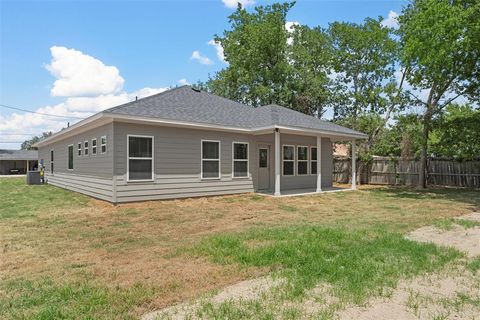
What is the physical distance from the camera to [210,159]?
12234mm

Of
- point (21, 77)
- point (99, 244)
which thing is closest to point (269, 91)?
point (21, 77)

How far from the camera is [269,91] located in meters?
26.8

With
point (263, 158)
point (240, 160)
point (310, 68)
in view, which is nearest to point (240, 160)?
point (240, 160)

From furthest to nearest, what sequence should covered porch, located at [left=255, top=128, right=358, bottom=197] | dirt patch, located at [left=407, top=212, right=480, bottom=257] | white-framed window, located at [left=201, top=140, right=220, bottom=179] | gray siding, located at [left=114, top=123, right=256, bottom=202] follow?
covered porch, located at [left=255, top=128, right=358, bottom=197] → white-framed window, located at [left=201, top=140, right=220, bottom=179] → gray siding, located at [left=114, top=123, right=256, bottom=202] → dirt patch, located at [left=407, top=212, right=480, bottom=257]

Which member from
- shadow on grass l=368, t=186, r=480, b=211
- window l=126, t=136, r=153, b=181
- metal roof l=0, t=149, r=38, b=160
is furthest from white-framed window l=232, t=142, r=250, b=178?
metal roof l=0, t=149, r=38, b=160

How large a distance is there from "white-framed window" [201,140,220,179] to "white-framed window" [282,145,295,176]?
3.70m

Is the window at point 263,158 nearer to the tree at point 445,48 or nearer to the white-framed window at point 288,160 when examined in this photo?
the white-framed window at point 288,160

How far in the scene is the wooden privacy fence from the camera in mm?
17047

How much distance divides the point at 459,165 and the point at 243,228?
15988 mm

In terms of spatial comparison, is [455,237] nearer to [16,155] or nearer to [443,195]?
[443,195]

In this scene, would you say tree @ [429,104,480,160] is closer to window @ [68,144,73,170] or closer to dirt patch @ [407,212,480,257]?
dirt patch @ [407,212,480,257]

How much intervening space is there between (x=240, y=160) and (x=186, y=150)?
8.68 ft

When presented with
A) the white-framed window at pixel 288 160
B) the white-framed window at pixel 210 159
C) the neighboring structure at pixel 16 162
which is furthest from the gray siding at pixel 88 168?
the neighboring structure at pixel 16 162

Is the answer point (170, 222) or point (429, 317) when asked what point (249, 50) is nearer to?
point (170, 222)
